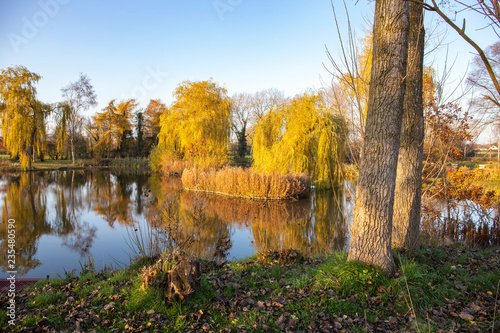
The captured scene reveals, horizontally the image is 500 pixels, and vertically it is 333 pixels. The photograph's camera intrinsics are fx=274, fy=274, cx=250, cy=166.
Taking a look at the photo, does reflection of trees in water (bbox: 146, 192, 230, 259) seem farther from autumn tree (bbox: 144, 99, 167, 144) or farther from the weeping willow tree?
autumn tree (bbox: 144, 99, 167, 144)

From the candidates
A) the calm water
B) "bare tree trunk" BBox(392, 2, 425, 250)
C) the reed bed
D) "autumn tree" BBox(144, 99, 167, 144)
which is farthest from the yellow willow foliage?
"autumn tree" BBox(144, 99, 167, 144)

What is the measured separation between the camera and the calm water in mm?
5910

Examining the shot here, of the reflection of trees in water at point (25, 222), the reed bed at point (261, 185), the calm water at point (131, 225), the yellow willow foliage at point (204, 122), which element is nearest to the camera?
the reflection of trees in water at point (25, 222)

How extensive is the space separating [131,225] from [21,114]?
825 inches

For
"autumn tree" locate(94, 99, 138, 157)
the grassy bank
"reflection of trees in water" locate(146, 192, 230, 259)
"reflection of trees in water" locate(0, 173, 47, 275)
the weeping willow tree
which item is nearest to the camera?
the grassy bank

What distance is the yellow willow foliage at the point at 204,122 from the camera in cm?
2011

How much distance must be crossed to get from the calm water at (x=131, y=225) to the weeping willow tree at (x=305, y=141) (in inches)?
75.7

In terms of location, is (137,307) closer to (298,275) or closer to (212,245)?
(298,275)

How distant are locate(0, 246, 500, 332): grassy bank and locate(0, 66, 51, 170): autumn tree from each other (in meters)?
23.5

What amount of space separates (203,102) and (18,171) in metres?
17.1

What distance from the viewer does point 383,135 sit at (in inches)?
122

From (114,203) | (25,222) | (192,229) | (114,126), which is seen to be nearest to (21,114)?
(114,126)
